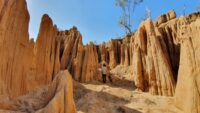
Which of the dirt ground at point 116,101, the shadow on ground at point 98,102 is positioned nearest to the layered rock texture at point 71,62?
the dirt ground at point 116,101

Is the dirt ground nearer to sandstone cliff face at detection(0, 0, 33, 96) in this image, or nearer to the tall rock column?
the tall rock column

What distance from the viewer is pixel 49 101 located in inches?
395

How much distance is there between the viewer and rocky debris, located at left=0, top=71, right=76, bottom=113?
8.95 m

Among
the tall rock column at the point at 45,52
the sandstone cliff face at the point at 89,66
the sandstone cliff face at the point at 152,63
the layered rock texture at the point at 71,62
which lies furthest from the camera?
the sandstone cliff face at the point at 89,66

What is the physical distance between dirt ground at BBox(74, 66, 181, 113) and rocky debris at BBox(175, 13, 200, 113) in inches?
28.6

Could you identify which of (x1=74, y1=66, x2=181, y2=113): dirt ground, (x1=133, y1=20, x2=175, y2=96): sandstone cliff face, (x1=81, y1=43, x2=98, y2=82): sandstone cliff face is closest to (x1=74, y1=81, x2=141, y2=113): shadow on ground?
(x1=74, y1=66, x2=181, y2=113): dirt ground

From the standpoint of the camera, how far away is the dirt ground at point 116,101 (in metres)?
14.7

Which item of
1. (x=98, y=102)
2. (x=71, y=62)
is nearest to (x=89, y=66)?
(x=71, y=62)

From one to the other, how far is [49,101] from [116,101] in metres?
6.72

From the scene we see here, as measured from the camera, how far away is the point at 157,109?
1494cm

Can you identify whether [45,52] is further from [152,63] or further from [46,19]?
[152,63]

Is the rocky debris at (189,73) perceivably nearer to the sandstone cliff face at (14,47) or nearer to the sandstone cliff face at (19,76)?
the sandstone cliff face at (19,76)

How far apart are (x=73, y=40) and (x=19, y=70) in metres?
12.3

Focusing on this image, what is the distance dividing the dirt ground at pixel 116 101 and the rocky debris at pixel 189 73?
73cm
